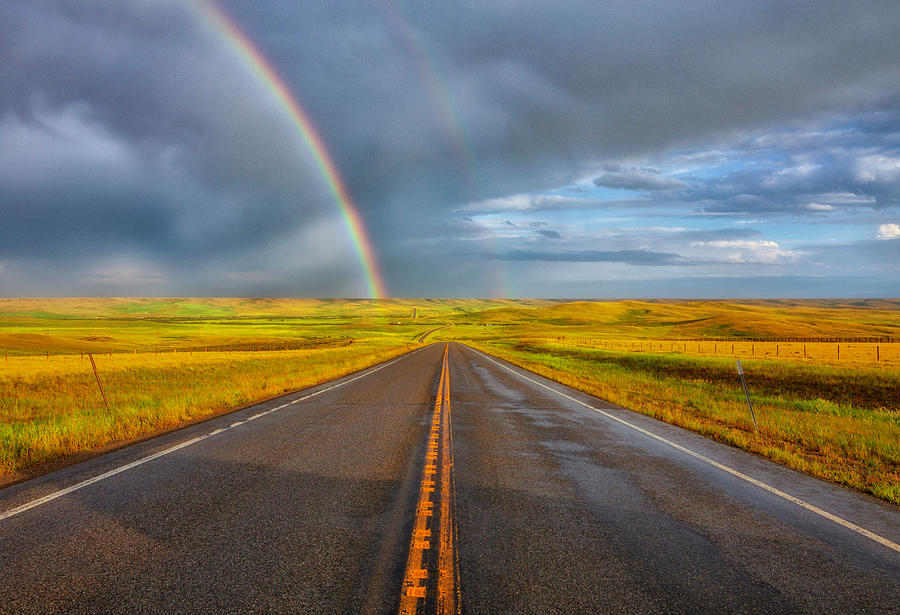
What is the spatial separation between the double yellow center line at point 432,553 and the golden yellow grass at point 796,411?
5.68 meters

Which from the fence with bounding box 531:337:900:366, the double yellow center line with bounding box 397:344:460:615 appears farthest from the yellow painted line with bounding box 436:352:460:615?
the fence with bounding box 531:337:900:366

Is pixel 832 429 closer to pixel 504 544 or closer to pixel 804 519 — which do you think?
pixel 804 519

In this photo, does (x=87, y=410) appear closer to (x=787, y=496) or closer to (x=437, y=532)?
(x=437, y=532)

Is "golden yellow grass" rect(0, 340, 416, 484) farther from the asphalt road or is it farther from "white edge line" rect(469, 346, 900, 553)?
"white edge line" rect(469, 346, 900, 553)

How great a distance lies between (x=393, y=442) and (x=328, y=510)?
3698 millimetres

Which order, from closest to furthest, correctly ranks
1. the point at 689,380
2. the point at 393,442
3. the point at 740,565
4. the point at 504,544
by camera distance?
the point at 740,565, the point at 504,544, the point at 393,442, the point at 689,380

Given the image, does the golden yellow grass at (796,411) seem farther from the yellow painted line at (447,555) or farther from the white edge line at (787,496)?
the yellow painted line at (447,555)

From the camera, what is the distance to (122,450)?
8281 millimetres

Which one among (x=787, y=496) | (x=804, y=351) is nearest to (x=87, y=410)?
(x=787, y=496)

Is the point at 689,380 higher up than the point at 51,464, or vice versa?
the point at 51,464

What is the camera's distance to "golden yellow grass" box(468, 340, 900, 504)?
797 centimetres

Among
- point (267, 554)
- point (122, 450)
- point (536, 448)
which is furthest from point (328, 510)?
point (122, 450)

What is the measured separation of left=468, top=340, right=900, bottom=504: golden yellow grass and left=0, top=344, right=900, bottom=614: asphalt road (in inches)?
46.0

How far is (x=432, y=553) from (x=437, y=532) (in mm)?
483
